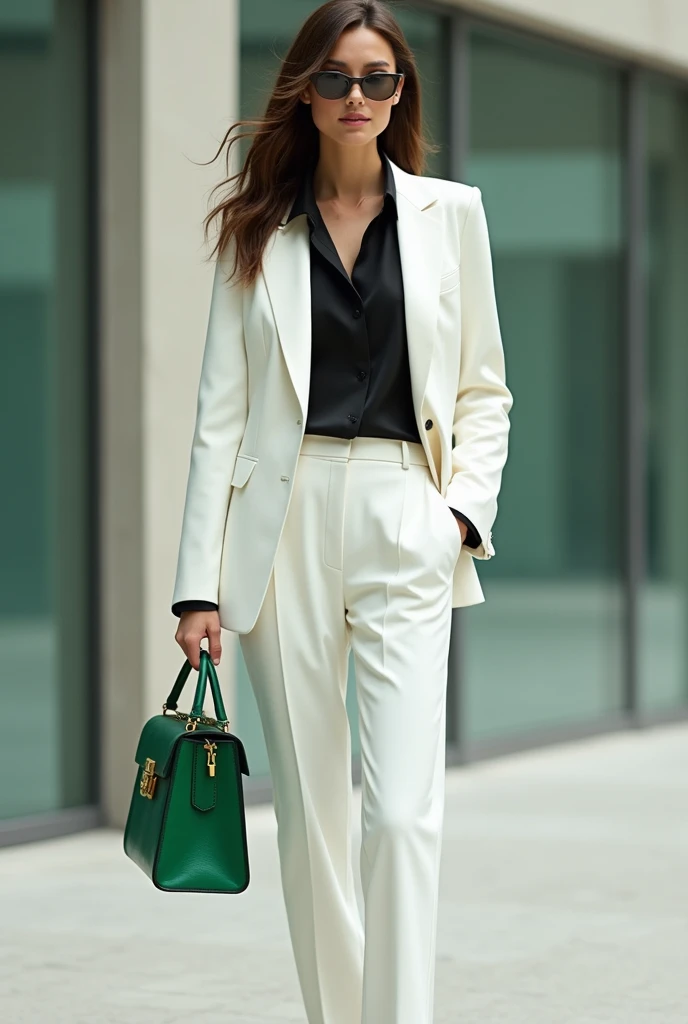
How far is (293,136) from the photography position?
384 centimetres

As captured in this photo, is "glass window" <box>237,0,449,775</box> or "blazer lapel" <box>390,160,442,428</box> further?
"glass window" <box>237,0,449,775</box>

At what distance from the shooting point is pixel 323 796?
370cm

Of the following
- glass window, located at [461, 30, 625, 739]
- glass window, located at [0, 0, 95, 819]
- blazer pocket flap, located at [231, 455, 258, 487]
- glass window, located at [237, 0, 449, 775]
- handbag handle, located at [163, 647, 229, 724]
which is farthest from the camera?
glass window, located at [461, 30, 625, 739]

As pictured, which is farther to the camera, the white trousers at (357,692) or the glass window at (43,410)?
the glass window at (43,410)

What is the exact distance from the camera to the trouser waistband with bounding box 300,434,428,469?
3641 mm

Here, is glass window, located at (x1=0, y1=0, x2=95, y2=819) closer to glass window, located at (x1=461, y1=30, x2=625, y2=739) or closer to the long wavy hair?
glass window, located at (x1=461, y1=30, x2=625, y2=739)

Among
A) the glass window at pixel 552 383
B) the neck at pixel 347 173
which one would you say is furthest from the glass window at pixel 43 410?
the neck at pixel 347 173

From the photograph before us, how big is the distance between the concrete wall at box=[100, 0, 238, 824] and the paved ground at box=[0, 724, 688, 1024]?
0.66m

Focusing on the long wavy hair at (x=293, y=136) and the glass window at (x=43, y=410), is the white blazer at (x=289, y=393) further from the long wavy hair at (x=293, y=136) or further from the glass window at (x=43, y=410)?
the glass window at (x=43, y=410)

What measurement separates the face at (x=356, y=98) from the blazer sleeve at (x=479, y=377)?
32cm

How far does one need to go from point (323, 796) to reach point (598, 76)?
6848mm

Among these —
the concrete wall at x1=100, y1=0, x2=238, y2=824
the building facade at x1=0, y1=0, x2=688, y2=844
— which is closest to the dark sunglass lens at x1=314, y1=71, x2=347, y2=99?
the building facade at x1=0, y1=0, x2=688, y2=844

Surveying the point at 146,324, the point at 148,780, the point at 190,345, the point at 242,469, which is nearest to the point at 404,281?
the point at 242,469

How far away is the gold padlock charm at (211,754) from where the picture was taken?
359 centimetres
